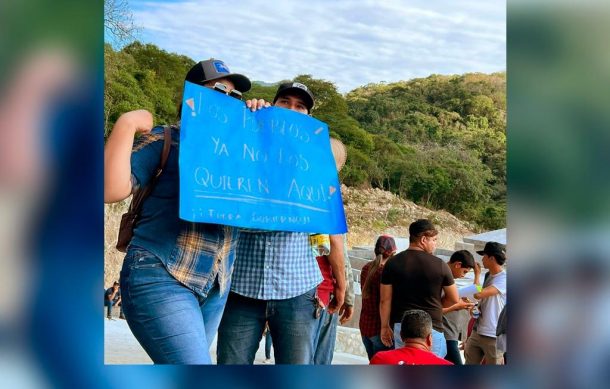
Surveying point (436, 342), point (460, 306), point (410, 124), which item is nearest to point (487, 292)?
point (460, 306)

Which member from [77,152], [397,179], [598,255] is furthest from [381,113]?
[77,152]

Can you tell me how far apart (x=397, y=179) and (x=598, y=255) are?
107 cm

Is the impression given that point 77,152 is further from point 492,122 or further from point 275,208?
point 492,122

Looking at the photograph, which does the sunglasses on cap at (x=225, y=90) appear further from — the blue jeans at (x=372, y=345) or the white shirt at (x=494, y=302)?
the white shirt at (x=494, y=302)

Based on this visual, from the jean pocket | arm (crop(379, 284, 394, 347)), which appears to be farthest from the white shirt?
the jean pocket

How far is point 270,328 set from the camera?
135 inches

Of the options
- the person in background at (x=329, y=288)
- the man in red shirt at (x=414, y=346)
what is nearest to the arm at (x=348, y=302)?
the person in background at (x=329, y=288)

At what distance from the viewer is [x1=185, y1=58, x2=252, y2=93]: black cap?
3.31 m

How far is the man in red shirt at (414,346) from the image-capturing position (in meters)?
3.60

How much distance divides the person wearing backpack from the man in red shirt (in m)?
0.87

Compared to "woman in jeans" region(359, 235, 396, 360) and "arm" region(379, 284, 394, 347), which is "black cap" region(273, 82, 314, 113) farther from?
"arm" region(379, 284, 394, 347)

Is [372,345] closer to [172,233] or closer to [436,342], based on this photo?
[436,342]

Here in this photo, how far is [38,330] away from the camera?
10.9 feet

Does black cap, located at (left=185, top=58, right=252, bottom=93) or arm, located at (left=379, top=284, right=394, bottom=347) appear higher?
black cap, located at (left=185, top=58, right=252, bottom=93)
